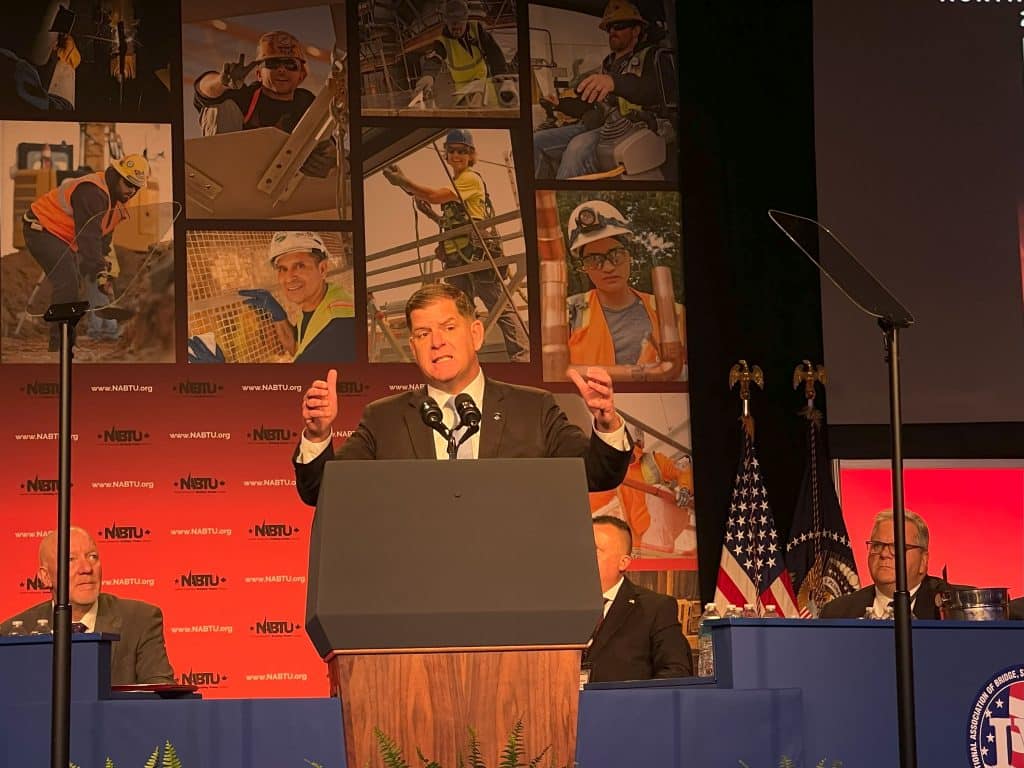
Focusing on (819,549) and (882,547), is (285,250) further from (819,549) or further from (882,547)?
(882,547)

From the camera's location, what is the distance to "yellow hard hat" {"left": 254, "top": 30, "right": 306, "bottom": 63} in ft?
26.3

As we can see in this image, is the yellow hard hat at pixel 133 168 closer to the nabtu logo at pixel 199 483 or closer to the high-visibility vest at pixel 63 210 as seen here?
the high-visibility vest at pixel 63 210

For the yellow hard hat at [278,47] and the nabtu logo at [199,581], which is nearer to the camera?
the nabtu logo at [199,581]

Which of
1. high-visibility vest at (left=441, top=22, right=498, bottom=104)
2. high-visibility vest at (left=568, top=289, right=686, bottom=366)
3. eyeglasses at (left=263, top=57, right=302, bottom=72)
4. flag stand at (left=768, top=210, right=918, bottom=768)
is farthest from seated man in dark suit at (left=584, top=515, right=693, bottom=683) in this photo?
eyeglasses at (left=263, top=57, right=302, bottom=72)

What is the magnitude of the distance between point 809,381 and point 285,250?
2.72 m

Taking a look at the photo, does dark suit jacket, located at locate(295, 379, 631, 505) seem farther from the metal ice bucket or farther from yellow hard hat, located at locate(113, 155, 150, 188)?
yellow hard hat, located at locate(113, 155, 150, 188)

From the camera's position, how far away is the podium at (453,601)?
280 centimetres

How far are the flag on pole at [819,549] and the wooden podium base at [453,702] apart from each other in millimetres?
5246

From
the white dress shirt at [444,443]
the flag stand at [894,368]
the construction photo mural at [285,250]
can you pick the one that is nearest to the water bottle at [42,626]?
the white dress shirt at [444,443]

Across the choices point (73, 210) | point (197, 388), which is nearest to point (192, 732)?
point (197, 388)

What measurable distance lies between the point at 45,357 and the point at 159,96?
141 cm

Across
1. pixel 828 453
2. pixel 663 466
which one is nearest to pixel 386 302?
pixel 663 466

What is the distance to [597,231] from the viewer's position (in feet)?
26.8

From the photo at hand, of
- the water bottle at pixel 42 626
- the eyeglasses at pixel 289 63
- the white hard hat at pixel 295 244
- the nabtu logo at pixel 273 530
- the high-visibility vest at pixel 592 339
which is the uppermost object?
the eyeglasses at pixel 289 63
